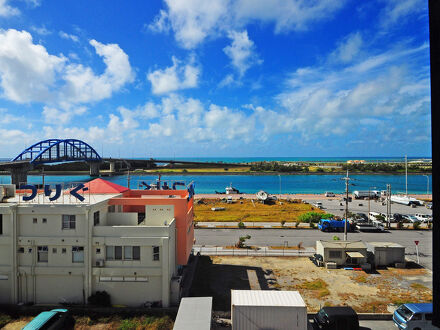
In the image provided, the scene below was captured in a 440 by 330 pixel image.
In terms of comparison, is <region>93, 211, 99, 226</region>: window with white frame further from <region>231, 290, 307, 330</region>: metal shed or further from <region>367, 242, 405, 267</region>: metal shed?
<region>367, 242, 405, 267</region>: metal shed

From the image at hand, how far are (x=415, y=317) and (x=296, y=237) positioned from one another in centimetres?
2372

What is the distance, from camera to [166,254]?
20.6m

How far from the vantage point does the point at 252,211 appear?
62.5 meters

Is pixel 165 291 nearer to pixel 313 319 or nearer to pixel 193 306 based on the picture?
pixel 193 306

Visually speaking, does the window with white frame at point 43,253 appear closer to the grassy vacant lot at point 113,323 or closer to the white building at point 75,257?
the white building at point 75,257

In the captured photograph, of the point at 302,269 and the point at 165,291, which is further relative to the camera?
the point at 302,269

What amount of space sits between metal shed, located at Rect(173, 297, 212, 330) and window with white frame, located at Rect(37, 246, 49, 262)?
37.4 feet

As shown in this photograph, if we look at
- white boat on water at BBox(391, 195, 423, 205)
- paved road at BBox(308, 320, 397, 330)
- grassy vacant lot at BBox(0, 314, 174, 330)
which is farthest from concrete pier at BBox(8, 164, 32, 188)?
white boat on water at BBox(391, 195, 423, 205)

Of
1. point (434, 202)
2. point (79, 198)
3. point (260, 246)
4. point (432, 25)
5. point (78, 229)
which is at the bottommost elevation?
point (260, 246)

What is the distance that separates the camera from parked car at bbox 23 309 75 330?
16828mm

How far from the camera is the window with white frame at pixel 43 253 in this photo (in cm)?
2125

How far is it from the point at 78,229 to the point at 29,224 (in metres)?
3.83

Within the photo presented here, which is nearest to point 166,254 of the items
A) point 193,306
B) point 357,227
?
point 193,306

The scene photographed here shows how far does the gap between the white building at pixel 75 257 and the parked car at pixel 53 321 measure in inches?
98.8
